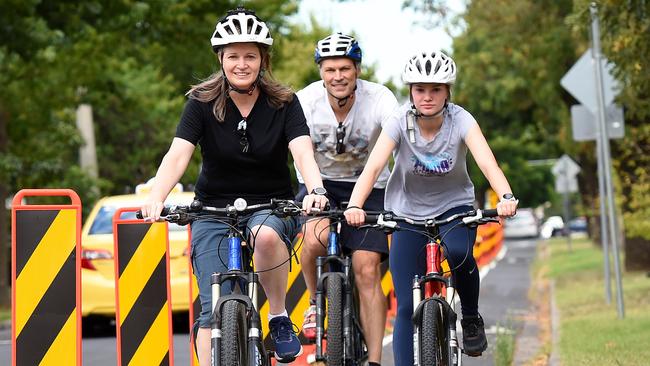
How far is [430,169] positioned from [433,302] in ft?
2.58

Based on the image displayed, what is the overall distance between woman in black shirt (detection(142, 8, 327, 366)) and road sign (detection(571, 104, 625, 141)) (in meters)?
10.2

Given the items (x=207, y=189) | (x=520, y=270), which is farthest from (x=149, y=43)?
(x=207, y=189)

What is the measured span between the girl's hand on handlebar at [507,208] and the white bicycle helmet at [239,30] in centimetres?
134

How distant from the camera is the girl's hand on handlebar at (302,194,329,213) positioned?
681cm

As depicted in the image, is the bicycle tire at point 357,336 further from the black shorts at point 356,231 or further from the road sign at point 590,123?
the road sign at point 590,123

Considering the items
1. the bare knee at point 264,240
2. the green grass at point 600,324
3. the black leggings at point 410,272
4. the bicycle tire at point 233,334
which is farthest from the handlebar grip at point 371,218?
the green grass at point 600,324

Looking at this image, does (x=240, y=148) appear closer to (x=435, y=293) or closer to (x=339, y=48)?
(x=435, y=293)

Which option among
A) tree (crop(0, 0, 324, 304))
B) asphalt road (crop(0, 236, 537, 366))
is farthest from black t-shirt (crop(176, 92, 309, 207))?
tree (crop(0, 0, 324, 304))

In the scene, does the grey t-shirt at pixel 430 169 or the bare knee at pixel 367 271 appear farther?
the bare knee at pixel 367 271

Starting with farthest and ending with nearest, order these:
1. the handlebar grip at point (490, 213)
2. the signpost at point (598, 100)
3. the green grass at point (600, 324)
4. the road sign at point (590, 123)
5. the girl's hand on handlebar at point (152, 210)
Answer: the road sign at point (590, 123)
the signpost at point (598, 100)
the green grass at point (600, 324)
the handlebar grip at point (490, 213)
the girl's hand on handlebar at point (152, 210)

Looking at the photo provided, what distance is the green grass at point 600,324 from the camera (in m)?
10.8

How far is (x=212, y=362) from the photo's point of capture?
6504mm

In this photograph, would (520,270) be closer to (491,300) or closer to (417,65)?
(491,300)

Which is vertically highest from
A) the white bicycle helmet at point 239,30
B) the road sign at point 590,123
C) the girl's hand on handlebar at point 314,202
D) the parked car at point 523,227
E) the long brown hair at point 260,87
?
the parked car at point 523,227
